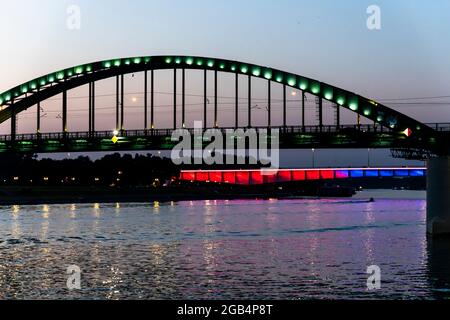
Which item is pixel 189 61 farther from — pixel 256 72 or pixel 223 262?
pixel 223 262

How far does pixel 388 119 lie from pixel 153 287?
261 ft

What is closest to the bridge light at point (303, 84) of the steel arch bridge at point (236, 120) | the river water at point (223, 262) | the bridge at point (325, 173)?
the steel arch bridge at point (236, 120)

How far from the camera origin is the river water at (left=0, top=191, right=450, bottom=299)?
79.0 feet

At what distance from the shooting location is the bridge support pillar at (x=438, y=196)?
44.2 m

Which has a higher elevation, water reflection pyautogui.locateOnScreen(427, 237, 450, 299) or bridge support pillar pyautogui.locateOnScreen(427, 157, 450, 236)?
bridge support pillar pyautogui.locateOnScreen(427, 157, 450, 236)

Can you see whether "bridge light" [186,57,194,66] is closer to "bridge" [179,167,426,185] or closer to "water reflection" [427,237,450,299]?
"water reflection" [427,237,450,299]

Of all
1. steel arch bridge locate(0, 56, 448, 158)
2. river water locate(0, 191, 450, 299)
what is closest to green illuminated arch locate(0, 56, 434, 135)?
steel arch bridge locate(0, 56, 448, 158)

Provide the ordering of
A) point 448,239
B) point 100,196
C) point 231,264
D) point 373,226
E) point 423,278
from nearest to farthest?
1. point 423,278
2. point 231,264
3. point 448,239
4. point 373,226
5. point 100,196

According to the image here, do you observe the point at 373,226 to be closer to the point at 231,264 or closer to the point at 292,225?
the point at 292,225

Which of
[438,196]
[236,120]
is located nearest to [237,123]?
[236,120]

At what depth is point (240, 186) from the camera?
198 meters

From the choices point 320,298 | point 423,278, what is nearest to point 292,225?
point 423,278

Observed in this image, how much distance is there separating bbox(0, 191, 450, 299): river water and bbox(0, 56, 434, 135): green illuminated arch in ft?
154

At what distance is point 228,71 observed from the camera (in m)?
106
